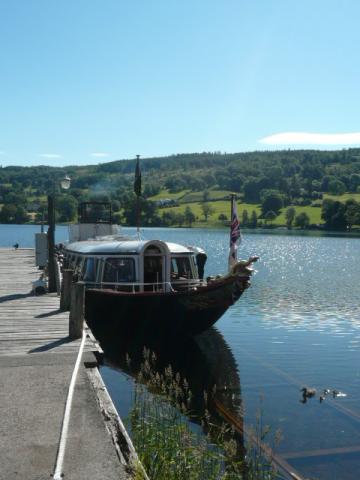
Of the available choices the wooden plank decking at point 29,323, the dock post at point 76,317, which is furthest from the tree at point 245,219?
the dock post at point 76,317

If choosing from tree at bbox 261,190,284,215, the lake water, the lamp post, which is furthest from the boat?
tree at bbox 261,190,284,215

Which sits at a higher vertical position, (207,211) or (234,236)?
(207,211)

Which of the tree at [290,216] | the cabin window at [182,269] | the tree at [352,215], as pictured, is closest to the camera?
the cabin window at [182,269]

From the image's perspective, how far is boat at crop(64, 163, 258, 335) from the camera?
20917mm

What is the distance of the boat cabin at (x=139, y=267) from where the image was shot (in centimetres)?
2250

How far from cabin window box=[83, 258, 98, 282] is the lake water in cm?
472

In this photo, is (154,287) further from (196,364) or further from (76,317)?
(76,317)

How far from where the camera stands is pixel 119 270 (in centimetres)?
2300

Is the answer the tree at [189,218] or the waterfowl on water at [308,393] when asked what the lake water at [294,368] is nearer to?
the waterfowl on water at [308,393]

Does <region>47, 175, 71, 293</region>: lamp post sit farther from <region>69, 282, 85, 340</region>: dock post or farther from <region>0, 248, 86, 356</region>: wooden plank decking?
<region>69, 282, 85, 340</region>: dock post

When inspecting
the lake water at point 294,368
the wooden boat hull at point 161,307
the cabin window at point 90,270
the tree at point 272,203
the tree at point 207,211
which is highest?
the tree at point 272,203

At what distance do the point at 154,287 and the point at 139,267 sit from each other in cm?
102

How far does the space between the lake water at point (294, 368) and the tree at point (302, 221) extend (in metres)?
136

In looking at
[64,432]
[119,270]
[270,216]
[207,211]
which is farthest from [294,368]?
[207,211]
